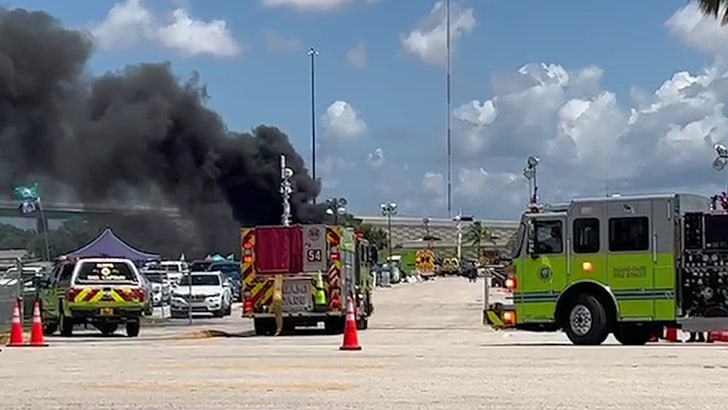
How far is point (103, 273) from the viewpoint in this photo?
2842cm

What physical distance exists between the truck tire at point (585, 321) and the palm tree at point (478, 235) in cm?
12491

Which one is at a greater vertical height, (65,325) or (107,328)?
(65,325)

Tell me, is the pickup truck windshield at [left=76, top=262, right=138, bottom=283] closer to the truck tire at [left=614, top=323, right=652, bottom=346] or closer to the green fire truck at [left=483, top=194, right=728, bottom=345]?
the green fire truck at [left=483, top=194, right=728, bottom=345]

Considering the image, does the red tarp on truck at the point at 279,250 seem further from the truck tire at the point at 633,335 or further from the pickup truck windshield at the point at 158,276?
the pickup truck windshield at the point at 158,276

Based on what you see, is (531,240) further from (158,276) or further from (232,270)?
(232,270)

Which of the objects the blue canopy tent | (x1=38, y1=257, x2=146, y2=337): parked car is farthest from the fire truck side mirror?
the blue canopy tent

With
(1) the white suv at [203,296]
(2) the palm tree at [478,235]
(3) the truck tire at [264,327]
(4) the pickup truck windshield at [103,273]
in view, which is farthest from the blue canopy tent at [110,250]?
(2) the palm tree at [478,235]

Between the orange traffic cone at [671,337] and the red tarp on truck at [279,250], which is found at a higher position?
the red tarp on truck at [279,250]

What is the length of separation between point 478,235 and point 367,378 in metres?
137

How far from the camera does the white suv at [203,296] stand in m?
40.6

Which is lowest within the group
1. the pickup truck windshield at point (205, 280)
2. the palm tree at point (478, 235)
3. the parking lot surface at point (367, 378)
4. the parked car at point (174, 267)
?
the parking lot surface at point (367, 378)

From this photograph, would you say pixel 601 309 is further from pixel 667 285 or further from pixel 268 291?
pixel 268 291

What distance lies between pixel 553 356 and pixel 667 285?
407 centimetres

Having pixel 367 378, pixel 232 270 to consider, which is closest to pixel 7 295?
pixel 367 378
